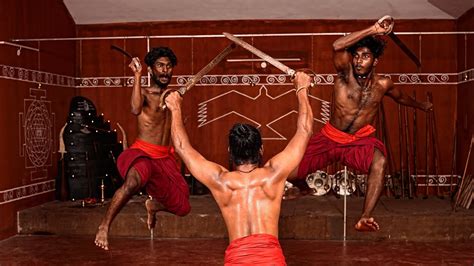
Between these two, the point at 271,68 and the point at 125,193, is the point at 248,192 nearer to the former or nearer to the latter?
the point at 125,193

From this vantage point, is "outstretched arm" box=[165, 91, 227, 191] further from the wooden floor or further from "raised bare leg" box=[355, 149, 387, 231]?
the wooden floor

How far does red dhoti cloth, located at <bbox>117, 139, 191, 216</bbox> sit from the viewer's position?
5234mm

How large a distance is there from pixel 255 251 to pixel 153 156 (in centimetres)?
207

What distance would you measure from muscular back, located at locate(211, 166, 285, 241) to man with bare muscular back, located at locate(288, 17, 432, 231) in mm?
1596

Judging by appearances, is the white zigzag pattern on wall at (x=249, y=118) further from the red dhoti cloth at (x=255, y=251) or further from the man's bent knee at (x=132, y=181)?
the red dhoti cloth at (x=255, y=251)

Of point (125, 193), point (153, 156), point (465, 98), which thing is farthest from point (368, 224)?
point (465, 98)

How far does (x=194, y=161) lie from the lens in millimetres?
3598

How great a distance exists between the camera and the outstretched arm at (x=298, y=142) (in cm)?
356

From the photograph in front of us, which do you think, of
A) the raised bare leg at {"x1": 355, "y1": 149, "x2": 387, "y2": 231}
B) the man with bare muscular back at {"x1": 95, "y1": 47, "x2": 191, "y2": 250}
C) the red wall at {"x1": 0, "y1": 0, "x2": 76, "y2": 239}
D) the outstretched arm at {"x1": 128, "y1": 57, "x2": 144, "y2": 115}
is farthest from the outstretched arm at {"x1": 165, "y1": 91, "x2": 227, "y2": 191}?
the red wall at {"x1": 0, "y1": 0, "x2": 76, "y2": 239}

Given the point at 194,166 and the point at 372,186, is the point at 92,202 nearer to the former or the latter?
the point at 372,186

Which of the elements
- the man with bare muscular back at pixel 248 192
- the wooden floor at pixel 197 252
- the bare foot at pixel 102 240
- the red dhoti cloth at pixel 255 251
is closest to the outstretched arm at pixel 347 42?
the man with bare muscular back at pixel 248 192

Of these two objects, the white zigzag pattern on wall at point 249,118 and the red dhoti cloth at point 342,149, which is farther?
the white zigzag pattern on wall at point 249,118

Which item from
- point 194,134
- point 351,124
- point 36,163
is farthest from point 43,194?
point 351,124

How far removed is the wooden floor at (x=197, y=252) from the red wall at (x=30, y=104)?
27.8 inches
